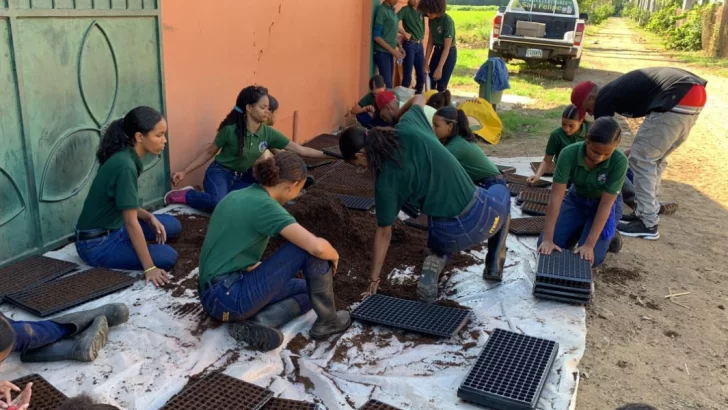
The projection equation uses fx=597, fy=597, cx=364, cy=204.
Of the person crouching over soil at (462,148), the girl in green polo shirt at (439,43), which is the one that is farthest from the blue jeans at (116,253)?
the girl in green polo shirt at (439,43)

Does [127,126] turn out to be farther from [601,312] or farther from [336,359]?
[601,312]

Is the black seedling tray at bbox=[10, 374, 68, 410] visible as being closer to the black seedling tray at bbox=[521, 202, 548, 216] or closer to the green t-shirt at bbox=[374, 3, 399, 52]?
the black seedling tray at bbox=[521, 202, 548, 216]

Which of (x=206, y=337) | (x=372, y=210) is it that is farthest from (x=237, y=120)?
(x=206, y=337)

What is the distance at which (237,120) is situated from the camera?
4773mm

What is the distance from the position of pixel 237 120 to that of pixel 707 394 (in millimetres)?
3649

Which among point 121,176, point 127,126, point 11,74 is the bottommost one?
point 121,176

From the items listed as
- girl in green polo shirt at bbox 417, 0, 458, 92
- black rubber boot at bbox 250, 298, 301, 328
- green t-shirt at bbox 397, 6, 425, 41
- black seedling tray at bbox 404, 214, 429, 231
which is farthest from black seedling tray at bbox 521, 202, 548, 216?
green t-shirt at bbox 397, 6, 425, 41

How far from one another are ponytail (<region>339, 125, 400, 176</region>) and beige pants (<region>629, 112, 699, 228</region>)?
286 cm

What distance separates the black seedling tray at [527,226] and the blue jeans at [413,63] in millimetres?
4231

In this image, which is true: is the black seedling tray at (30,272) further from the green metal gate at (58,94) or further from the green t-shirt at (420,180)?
the green t-shirt at (420,180)

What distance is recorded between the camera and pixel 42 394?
252 centimetres

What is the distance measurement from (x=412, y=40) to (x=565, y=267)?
597 cm

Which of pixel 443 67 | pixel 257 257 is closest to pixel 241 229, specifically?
pixel 257 257

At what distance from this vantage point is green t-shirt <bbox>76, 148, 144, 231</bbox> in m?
3.53
